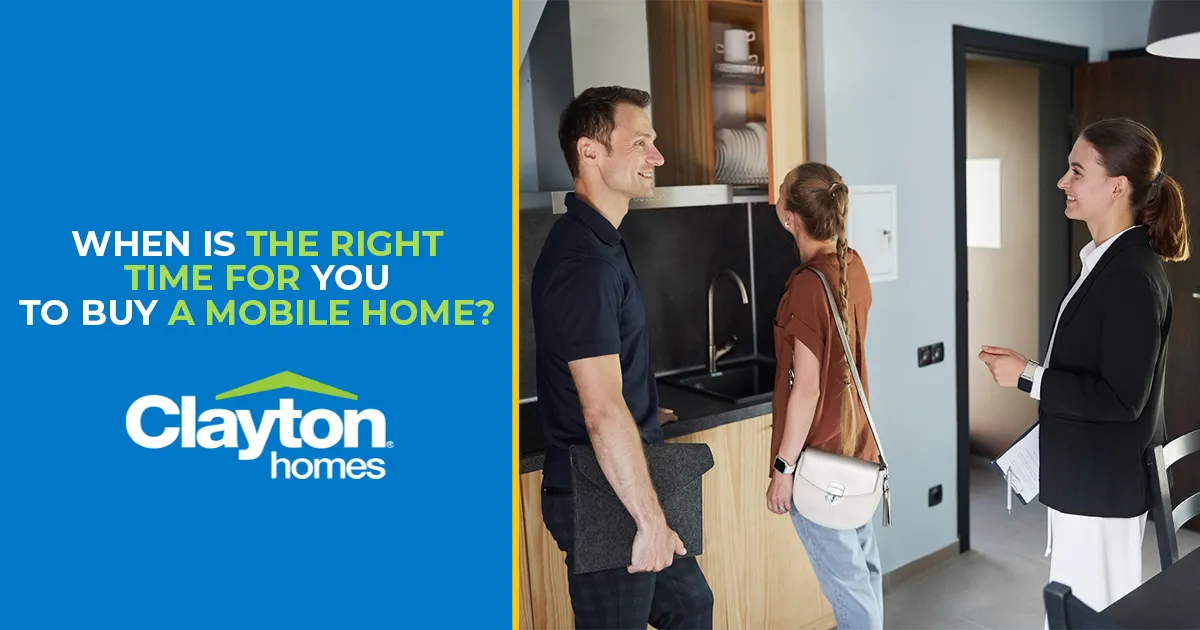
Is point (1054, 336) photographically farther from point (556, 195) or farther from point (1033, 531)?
point (1033, 531)

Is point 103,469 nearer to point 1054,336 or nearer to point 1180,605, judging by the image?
point 1180,605

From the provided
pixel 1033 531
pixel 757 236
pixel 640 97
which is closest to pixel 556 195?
pixel 640 97

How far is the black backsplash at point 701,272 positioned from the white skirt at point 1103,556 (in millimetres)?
1182

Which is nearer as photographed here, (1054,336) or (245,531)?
(245,531)

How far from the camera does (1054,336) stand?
6.46 ft

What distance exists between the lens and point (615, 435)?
5.19 ft

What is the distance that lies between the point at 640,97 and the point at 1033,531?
2839 mm

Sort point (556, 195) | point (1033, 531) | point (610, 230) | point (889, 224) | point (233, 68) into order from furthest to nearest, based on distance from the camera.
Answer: point (1033, 531)
point (889, 224)
point (556, 195)
point (610, 230)
point (233, 68)

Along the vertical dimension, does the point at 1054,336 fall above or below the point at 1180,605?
above

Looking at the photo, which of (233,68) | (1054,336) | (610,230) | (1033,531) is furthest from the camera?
(1033,531)

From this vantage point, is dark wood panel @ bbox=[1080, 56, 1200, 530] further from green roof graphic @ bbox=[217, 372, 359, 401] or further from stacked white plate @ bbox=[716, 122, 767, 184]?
green roof graphic @ bbox=[217, 372, 359, 401]

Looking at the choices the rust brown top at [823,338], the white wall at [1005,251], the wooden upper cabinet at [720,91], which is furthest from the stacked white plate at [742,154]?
the white wall at [1005,251]

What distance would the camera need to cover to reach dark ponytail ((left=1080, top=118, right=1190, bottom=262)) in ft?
5.99

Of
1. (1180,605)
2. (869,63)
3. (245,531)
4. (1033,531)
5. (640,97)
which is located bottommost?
(1033,531)
